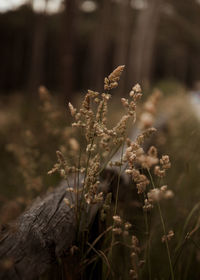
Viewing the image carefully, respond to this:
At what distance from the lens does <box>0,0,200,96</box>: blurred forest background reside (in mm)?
11539

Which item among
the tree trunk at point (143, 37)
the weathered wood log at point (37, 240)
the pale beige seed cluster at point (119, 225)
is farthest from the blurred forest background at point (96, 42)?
the pale beige seed cluster at point (119, 225)

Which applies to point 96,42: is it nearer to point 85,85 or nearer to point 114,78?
point 85,85

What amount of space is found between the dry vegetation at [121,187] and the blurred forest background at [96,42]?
3.47 metres

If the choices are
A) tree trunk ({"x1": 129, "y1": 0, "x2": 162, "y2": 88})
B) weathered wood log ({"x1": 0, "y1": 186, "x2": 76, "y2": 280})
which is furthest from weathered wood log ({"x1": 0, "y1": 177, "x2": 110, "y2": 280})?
tree trunk ({"x1": 129, "y1": 0, "x2": 162, "y2": 88})

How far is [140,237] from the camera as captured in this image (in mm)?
2230

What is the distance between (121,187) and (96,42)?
1407 centimetres

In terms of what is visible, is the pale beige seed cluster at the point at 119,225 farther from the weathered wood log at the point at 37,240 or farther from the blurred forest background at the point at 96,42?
the blurred forest background at the point at 96,42

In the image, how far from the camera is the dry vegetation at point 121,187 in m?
1.27

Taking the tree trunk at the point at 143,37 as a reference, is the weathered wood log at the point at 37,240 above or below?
below

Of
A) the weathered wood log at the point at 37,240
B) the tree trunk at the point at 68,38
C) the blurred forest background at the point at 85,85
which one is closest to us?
the weathered wood log at the point at 37,240

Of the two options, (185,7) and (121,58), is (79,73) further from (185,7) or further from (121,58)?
(121,58)

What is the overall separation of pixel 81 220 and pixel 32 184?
113cm

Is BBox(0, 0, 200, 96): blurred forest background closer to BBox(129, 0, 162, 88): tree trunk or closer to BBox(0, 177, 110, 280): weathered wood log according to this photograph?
BBox(129, 0, 162, 88): tree trunk

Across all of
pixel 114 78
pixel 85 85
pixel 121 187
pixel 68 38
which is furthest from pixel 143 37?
pixel 85 85
